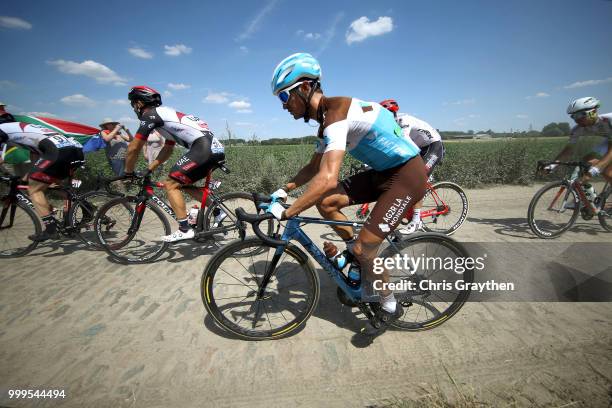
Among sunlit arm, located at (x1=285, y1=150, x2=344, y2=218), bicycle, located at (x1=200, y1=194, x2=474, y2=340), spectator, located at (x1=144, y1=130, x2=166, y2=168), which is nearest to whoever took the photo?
sunlit arm, located at (x1=285, y1=150, x2=344, y2=218)

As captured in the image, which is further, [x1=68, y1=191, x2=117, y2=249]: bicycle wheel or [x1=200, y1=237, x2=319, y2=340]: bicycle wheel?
[x1=68, y1=191, x2=117, y2=249]: bicycle wheel

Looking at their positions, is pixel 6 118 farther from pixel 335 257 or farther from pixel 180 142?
pixel 335 257

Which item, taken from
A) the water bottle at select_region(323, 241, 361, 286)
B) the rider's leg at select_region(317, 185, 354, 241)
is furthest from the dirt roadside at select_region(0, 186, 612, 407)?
the rider's leg at select_region(317, 185, 354, 241)

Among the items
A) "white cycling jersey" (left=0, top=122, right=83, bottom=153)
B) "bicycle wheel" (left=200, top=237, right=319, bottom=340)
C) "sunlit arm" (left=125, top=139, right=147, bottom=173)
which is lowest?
"bicycle wheel" (left=200, top=237, right=319, bottom=340)

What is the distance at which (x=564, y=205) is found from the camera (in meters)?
4.75

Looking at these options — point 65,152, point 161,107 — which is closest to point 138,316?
point 161,107

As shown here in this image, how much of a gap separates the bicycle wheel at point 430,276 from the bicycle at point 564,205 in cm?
317

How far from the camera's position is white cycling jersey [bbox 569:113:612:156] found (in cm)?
452

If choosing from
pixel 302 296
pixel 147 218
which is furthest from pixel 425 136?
pixel 147 218

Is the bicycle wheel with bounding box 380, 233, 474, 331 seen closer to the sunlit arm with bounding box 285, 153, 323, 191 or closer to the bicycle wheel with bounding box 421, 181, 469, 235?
the sunlit arm with bounding box 285, 153, 323, 191

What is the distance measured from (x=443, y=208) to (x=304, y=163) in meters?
6.02

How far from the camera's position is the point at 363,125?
2.07 m

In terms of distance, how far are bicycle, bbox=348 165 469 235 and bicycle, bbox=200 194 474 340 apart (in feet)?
7.05

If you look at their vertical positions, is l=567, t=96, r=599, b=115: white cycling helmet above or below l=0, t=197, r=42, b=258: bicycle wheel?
above
